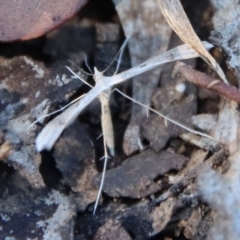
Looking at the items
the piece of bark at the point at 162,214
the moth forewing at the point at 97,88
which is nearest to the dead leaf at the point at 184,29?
the moth forewing at the point at 97,88

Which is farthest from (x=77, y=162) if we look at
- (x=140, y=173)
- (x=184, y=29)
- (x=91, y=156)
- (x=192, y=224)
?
(x=184, y=29)

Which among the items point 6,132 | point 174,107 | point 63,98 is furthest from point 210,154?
point 6,132

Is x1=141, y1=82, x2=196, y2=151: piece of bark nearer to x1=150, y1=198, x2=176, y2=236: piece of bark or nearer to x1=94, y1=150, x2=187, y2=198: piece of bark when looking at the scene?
x1=94, y1=150, x2=187, y2=198: piece of bark

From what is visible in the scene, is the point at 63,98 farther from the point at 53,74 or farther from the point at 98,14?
the point at 98,14

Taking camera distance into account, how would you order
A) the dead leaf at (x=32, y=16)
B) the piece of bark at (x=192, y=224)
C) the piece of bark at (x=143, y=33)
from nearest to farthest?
the piece of bark at (x=192, y=224)
the dead leaf at (x=32, y=16)
the piece of bark at (x=143, y=33)

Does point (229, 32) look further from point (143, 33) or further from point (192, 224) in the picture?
point (192, 224)

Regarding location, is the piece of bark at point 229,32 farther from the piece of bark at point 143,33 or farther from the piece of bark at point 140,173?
the piece of bark at point 140,173
